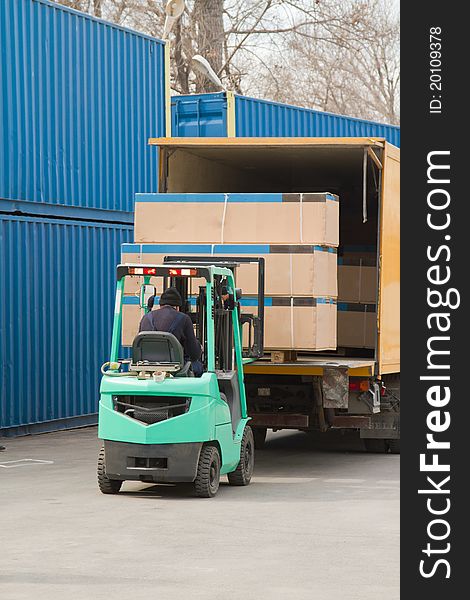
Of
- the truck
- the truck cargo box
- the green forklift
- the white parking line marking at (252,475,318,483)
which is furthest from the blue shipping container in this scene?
the green forklift

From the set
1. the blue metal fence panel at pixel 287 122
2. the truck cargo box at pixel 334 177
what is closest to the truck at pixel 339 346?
the truck cargo box at pixel 334 177

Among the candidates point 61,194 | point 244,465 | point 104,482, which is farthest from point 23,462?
point 61,194

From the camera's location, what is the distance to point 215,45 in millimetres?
32531

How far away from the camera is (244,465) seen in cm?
1130

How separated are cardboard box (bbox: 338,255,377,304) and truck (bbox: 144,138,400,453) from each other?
23 cm

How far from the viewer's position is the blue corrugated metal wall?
1541cm

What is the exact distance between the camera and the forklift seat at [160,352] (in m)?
10.4

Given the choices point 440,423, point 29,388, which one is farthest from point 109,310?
point 440,423

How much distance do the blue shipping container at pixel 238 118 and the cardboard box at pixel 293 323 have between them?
323 inches

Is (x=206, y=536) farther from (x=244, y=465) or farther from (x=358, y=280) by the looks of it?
(x=358, y=280)

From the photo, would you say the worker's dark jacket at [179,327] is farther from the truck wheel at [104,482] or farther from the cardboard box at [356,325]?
the cardboard box at [356,325]

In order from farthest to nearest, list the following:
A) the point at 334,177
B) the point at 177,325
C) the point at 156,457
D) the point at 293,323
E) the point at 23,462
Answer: the point at 334,177
the point at 23,462
the point at 293,323
the point at 177,325
the point at 156,457

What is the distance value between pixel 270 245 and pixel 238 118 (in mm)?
8741

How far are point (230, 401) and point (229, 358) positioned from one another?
39 centimetres
